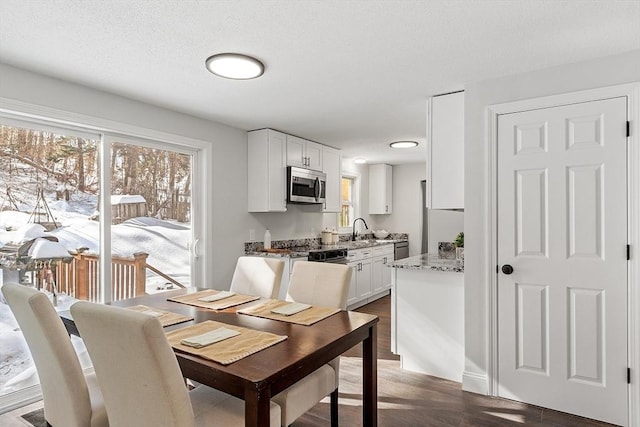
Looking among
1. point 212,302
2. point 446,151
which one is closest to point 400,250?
point 446,151

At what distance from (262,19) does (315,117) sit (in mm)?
1898

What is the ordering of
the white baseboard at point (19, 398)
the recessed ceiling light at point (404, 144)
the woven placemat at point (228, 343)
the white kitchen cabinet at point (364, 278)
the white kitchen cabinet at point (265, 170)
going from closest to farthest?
1. the woven placemat at point (228, 343)
2. the white baseboard at point (19, 398)
3. the white kitchen cabinet at point (265, 170)
4. the recessed ceiling light at point (404, 144)
5. the white kitchen cabinet at point (364, 278)

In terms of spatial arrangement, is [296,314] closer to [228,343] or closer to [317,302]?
[317,302]

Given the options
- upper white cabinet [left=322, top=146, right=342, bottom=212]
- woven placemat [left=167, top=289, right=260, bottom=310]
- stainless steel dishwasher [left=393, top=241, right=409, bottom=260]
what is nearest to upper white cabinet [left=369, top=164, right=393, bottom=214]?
stainless steel dishwasher [left=393, top=241, right=409, bottom=260]

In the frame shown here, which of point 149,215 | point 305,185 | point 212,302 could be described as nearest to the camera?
point 212,302

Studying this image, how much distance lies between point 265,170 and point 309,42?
221 centimetres

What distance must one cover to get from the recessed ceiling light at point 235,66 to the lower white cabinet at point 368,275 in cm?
299

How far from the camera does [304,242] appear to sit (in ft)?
17.9

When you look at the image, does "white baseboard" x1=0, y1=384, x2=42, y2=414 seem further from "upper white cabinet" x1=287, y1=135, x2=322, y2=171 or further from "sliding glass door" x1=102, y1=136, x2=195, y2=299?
"upper white cabinet" x1=287, y1=135, x2=322, y2=171

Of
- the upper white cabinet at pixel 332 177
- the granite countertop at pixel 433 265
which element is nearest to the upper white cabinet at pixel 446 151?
the granite countertop at pixel 433 265

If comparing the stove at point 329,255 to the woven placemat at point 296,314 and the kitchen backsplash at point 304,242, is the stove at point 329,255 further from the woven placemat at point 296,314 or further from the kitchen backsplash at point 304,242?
the woven placemat at point 296,314

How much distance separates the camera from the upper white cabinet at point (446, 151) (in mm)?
3012

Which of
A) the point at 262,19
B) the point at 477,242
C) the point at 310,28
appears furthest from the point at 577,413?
the point at 262,19

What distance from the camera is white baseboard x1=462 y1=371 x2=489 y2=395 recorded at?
274 centimetres
